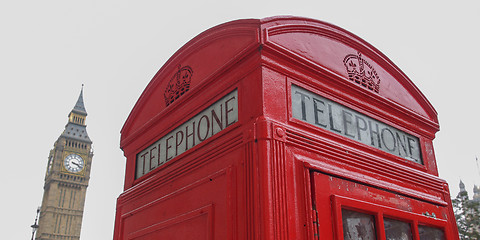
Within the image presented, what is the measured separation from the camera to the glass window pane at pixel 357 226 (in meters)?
2.75

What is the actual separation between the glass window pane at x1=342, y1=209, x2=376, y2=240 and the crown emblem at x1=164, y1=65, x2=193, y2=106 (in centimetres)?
181

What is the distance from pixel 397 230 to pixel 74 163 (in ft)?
279

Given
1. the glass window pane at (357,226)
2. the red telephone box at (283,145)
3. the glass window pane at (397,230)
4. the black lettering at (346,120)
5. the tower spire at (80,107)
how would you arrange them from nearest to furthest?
the red telephone box at (283,145), the glass window pane at (357,226), the glass window pane at (397,230), the black lettering at (346,120), the tower spire at (80,107)

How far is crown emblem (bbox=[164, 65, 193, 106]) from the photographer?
377 cm

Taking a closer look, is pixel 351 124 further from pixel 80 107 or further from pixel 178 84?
pixel 80 107

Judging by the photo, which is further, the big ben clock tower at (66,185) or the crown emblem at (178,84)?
the big ben clock tower at (66,185)

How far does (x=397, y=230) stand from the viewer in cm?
310

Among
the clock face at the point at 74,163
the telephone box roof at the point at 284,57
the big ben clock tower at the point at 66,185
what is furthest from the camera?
the clock face at the point at 74,163

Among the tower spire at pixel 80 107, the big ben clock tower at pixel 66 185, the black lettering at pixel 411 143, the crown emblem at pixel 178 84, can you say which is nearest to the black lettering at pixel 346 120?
the black lettering at pixel 411 143

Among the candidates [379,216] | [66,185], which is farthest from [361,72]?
[66,185]

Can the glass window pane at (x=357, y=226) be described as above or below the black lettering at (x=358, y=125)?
below

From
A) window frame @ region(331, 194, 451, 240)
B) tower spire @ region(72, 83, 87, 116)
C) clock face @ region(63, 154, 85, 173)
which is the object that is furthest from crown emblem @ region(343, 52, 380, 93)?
tower spire @ region(72, 83, 87, 116)

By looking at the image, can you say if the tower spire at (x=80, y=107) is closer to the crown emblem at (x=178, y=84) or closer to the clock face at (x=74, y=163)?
the clock face at (x=74, y=163)

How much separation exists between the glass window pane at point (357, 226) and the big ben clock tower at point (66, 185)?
82496 millimetres
